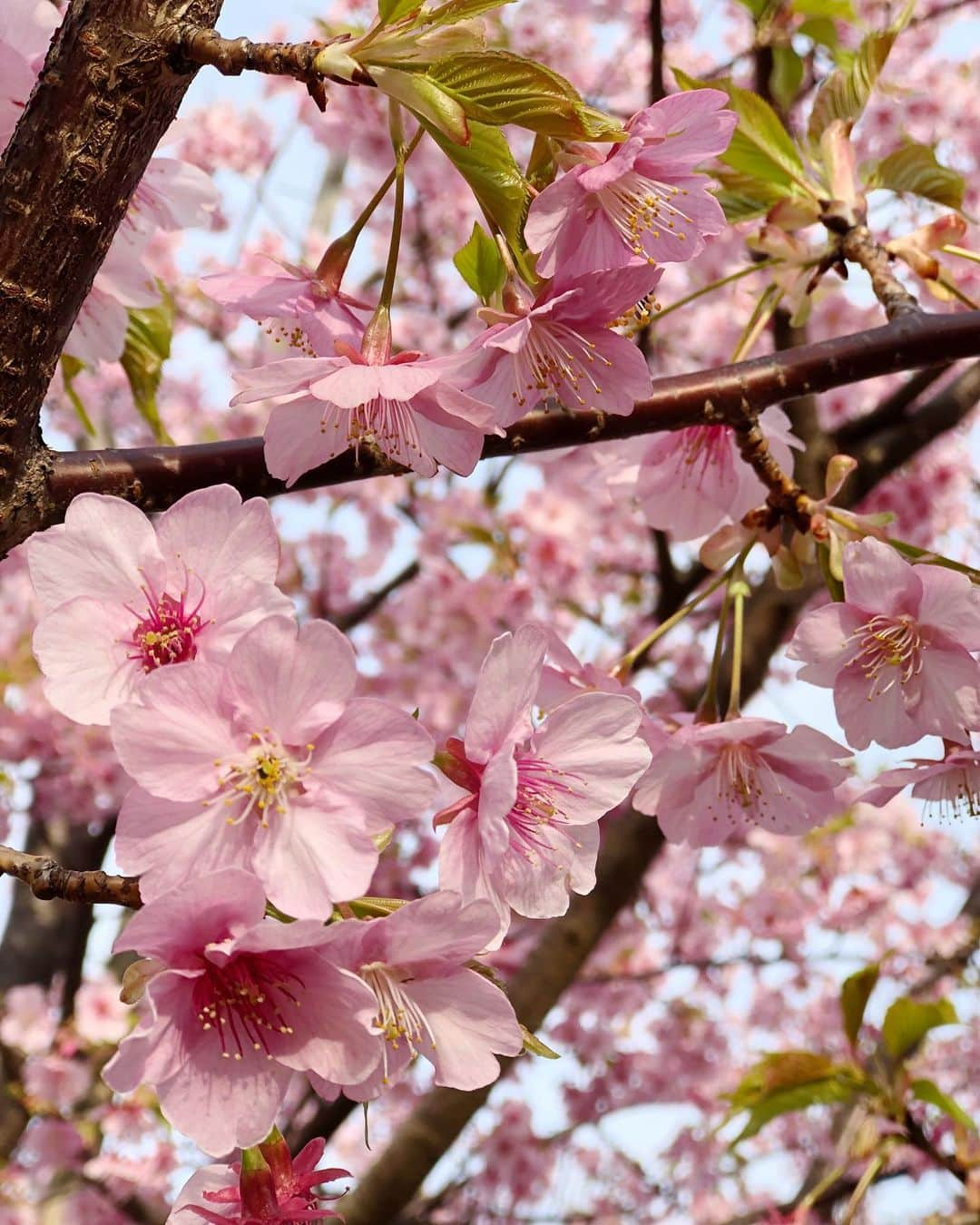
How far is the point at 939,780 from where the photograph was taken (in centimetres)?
124

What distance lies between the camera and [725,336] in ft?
17.1

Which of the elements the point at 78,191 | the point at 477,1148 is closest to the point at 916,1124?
the point at 78,191

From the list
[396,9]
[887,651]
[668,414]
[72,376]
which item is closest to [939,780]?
[887,651]

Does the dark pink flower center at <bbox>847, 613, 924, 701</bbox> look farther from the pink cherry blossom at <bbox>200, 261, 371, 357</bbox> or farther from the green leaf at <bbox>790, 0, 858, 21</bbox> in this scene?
the green leaf at <bbox>790, 0, 858, 21</bbox>

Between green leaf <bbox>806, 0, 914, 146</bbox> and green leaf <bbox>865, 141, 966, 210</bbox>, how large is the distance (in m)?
0.07

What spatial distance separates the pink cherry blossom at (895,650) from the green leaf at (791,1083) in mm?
1271

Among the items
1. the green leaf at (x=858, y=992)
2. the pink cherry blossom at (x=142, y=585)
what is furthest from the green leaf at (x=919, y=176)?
the green leaf at (x=858, y=992)

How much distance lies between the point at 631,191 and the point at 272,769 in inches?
20.7

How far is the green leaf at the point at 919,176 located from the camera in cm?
156

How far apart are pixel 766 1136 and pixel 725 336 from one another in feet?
15.5

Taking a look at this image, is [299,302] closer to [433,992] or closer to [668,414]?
[668,414]

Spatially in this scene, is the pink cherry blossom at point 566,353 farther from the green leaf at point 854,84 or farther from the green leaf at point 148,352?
the green leaf at point 854,84

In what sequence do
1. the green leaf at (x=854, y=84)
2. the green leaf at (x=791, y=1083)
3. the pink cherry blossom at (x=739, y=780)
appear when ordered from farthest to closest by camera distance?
the green leaf at (x=791, y=1083), the green leaf at (x=854, y=84), the pink cherry blossom at (x=739, y=780)

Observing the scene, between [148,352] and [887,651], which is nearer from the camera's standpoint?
[887,651]
